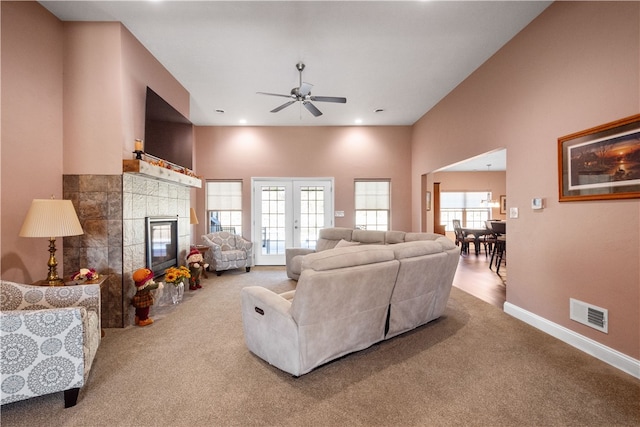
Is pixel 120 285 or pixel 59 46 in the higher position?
pixel 59 46

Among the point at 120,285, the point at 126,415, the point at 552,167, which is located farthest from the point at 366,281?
the point at 120,285

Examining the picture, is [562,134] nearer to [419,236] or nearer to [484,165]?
[419,236]

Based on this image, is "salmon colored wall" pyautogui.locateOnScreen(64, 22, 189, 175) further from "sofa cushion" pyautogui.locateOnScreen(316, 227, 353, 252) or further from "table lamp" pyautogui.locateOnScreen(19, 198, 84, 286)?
"sofa cushion" pyautogui.locateOnScreen(316, 227, 353, 252)

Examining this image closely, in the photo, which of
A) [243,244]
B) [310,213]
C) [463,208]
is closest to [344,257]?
[243,244]

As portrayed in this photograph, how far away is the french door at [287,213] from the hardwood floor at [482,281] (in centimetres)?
303

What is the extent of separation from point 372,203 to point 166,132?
4570mm

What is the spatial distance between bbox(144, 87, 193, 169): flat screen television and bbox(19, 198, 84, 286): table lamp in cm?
131

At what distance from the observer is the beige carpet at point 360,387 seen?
172cm

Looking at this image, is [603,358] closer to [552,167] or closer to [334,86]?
[552,167]

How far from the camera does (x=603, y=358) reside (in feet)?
7.77

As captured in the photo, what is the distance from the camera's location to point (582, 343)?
8.34 ft

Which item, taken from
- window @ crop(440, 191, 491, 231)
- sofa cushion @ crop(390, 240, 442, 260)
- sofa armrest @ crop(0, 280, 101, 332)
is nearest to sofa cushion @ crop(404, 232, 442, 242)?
sofa cushion @ crop(390, 240, 442, 260)

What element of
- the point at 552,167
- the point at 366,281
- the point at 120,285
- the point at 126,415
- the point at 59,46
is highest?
the point at 59,46

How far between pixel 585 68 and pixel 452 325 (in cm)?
275
